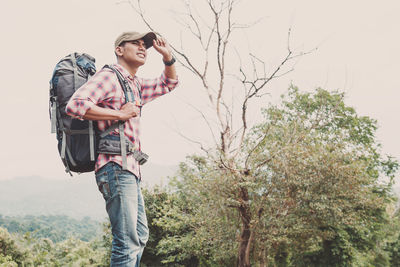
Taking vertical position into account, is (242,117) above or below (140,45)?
above

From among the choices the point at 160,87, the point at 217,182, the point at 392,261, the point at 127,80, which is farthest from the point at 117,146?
the point at 392,261

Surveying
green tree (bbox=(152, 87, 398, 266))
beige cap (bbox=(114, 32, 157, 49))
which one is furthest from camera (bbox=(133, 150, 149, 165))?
green tree (bbox=(152, 87, 398, 266))

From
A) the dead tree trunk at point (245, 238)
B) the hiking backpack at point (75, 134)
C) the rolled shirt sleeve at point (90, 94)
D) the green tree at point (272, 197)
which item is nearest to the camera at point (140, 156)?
the hiking backpack at point (75, 134)

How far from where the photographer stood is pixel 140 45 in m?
1.81

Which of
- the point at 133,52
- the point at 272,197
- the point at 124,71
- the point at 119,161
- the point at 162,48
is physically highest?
the point at 272,197

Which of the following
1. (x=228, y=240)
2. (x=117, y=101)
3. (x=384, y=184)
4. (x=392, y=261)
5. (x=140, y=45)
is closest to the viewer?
(x=117, y=101)

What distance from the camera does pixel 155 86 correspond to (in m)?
2.02

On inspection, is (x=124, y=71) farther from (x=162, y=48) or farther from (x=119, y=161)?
(x=119, y=161)

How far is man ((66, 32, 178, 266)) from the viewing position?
146cm

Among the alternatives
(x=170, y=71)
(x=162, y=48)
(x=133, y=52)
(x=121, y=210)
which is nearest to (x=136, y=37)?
(x=133, y=52)

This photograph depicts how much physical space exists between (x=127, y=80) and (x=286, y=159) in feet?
27.2

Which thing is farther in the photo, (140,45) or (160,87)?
(160,87)

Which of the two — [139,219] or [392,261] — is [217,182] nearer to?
[139,219]

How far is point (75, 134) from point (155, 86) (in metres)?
0.67
